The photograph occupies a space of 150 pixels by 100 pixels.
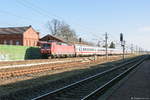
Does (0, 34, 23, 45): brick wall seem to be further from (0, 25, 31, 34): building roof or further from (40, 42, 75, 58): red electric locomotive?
(40, 42, 75, 58): red electric locomotive

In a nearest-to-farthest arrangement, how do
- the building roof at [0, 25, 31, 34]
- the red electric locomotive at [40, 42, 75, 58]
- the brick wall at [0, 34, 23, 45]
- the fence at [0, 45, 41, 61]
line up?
1. the fence at [0, 45, 41, 61]
2. the red electric locomotive at [40, 42, 75, 58]
3. the brick wall at [0, 34, 23, 45]
4. the building roof at [0, 25, 31, 34]

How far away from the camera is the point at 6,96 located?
10.5 m

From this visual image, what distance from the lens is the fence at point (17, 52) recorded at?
1531 inches

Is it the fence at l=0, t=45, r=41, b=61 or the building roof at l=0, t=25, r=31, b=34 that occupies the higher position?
the building roof at l=0, t=25, r=31, b=34

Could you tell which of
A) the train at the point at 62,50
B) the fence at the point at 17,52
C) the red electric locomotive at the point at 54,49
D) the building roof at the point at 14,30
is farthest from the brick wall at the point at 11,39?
the red electric locomotive at the point at 54,49

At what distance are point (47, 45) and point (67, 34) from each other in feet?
215

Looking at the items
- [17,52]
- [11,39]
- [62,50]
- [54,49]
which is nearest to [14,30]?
[11,39]

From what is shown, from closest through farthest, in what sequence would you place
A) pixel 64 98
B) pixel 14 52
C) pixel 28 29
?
pixel 64 98
pixel 14 52
pixel 28 29

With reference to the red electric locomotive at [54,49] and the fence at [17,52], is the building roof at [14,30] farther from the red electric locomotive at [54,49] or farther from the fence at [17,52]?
the fence at [17,52]

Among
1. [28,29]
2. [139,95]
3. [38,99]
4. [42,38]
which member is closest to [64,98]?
[38,99]

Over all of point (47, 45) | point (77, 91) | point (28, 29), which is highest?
point (28, 29)

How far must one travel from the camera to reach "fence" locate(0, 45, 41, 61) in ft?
128

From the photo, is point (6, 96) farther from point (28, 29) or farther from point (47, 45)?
point (28, 29)

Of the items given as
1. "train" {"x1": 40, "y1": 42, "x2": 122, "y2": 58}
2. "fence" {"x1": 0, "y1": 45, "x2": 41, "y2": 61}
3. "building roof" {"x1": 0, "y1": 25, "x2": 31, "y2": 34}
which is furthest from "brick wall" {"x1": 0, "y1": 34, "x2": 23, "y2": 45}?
"fence" {"x1": 0, "y1": 45, "x2": 41, "y2": 61}
